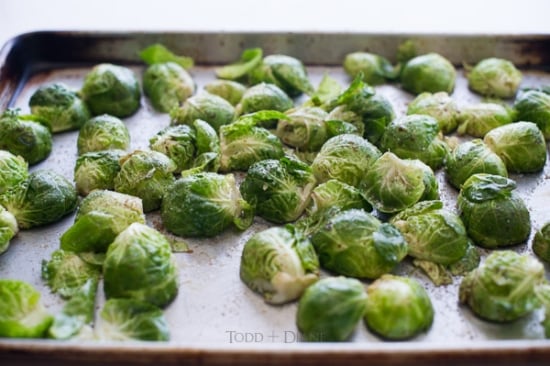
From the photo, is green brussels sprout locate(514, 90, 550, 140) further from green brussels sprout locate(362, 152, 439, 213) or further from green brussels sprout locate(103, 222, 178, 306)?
green brussels sprout locate(103, 222, 178, 306)

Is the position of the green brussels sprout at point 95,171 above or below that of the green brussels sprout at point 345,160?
below

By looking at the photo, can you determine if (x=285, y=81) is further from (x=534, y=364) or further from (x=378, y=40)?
(x=534, y=364)

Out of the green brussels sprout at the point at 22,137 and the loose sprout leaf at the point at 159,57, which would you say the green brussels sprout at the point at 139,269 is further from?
the loose sprout leaf at the point at 159,57

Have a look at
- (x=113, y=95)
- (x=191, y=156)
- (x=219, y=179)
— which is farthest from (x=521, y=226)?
(x=113, y=95)

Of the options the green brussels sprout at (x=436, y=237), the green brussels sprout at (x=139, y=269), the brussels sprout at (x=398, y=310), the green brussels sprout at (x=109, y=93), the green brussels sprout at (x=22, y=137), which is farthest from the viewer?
the green brussels sprout at (x=109, y=93)

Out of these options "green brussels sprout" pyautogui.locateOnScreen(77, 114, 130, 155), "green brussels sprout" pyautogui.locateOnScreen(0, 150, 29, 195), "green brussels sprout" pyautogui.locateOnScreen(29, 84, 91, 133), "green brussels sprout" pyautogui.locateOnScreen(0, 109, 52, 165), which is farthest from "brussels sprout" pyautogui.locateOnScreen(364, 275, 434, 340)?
"green brussels sprout" pyautogui.locateOnScreen(29, 84, 91, 133)

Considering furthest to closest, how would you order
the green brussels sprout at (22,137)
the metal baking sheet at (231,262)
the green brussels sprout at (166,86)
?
the green brussels sprout at (166,86) → the green brussels sprout at (22,137) → the metal baking sheet at (231,262)

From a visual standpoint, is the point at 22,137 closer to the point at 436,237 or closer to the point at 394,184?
the point at 394,184

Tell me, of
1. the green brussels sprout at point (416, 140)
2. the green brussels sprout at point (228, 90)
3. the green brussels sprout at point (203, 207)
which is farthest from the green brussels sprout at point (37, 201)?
the green brussels sprout at point (416, 140)
